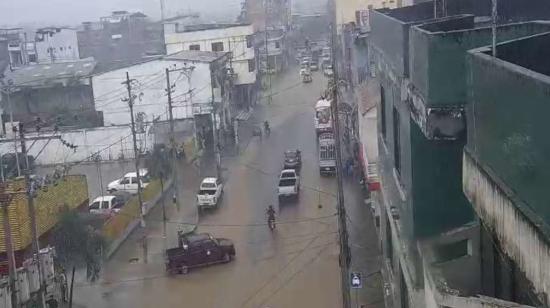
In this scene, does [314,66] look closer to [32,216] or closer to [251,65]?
[251,65]

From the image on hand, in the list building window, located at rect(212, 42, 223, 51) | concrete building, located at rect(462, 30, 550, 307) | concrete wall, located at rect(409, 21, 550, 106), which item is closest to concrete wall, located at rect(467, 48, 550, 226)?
concrete building, located at rect(462, 30, 550, 307)

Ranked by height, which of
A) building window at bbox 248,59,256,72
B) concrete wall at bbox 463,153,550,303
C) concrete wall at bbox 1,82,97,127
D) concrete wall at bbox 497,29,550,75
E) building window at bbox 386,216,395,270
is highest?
concrete wall at bbox 497,29,550,75

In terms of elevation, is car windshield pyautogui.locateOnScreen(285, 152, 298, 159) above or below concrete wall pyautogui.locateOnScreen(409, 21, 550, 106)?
below

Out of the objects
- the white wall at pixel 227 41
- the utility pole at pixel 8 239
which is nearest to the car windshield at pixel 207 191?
the utility pole at pixel 8 239

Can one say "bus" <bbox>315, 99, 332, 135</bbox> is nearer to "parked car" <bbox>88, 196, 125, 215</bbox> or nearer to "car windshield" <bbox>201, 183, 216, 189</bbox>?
"car windshield" <bbox>201, 183, 216, 189</bbox>

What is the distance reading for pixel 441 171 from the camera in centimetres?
550

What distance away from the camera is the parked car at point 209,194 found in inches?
577

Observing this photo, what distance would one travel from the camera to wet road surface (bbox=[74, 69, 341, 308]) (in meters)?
10.0

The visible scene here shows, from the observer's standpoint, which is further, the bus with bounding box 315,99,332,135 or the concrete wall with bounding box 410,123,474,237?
the bus with bounding box 315,99,332,135

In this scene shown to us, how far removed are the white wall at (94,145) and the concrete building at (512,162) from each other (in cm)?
1647

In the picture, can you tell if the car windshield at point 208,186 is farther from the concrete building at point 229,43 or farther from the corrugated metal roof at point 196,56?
the concrete building at point 229,43

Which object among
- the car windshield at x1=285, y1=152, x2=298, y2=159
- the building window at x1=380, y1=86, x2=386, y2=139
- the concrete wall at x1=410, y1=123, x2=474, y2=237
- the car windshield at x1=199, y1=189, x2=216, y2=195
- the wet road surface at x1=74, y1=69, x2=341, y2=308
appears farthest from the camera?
the car windshield at x1=285, y1=152, x2=298, y2=159

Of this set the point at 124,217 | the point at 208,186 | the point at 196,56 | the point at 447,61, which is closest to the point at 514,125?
the point at 447,61

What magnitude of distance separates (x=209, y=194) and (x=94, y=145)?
6282 mm
